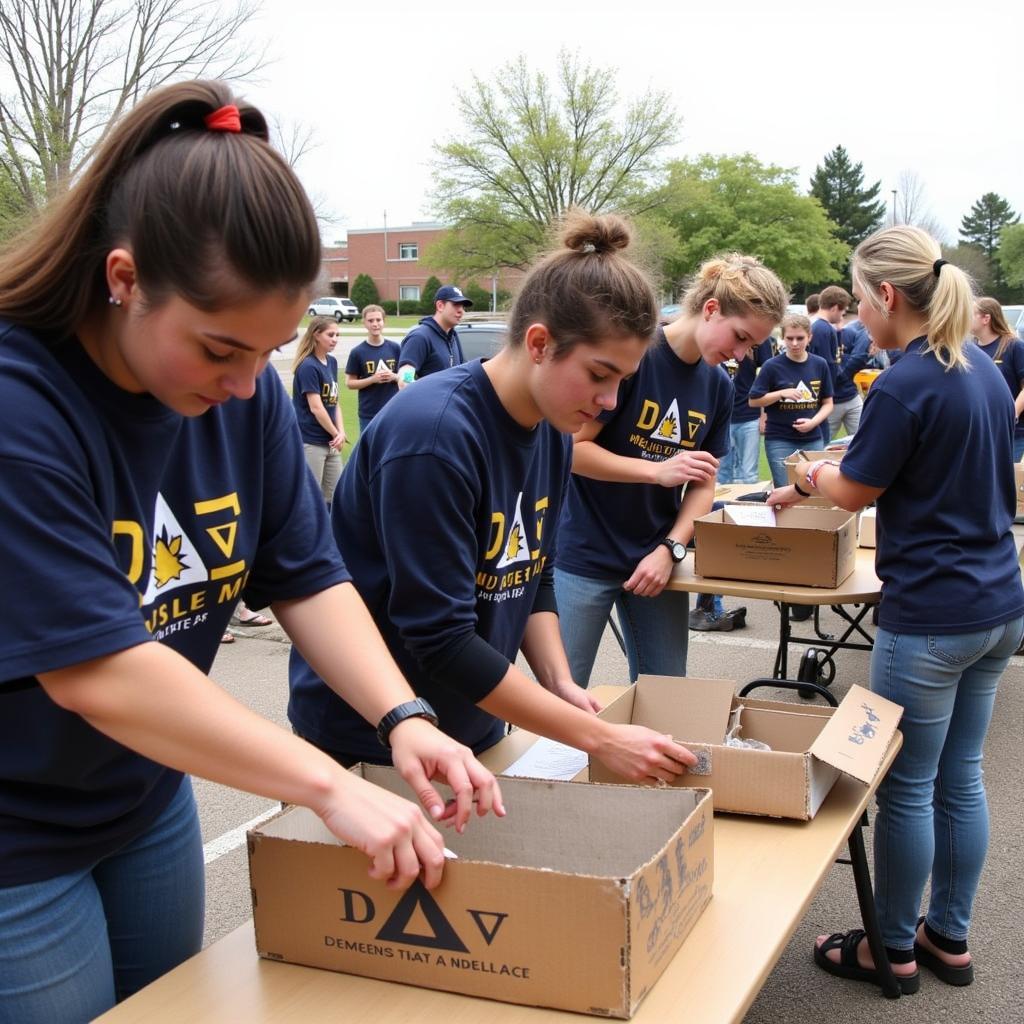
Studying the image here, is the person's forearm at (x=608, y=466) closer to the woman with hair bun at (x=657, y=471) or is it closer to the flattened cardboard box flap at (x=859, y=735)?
the woman with hair bun at (x=657, y=471)

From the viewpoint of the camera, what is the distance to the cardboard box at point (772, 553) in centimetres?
328

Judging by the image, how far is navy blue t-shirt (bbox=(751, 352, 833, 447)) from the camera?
23.7ft

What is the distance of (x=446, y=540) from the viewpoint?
163 cm

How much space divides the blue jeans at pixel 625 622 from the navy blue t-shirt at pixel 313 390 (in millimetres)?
4316

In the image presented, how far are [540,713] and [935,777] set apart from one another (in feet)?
4.39

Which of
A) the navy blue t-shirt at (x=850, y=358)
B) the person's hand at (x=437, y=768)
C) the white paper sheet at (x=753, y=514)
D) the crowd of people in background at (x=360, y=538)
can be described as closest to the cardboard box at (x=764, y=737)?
the crowd of people in background at (x=360, y=538)

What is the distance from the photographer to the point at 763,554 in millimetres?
3367

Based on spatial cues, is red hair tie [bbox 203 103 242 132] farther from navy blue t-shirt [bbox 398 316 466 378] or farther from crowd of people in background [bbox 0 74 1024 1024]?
navy blue t-shirt [bbox 398 316 466 378]

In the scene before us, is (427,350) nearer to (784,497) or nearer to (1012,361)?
(1012,361)

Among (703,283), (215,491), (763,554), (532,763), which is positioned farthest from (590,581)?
(215,491)

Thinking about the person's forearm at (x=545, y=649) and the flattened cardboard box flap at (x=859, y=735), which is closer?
the flattened cardboard box flap at (x=859, y=735)

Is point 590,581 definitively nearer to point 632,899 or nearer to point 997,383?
point 997,383

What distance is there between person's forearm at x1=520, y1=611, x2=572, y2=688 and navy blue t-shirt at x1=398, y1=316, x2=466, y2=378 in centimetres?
634

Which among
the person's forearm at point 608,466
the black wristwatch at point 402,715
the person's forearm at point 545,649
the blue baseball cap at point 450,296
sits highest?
the blue baseball cap at point 450,296
